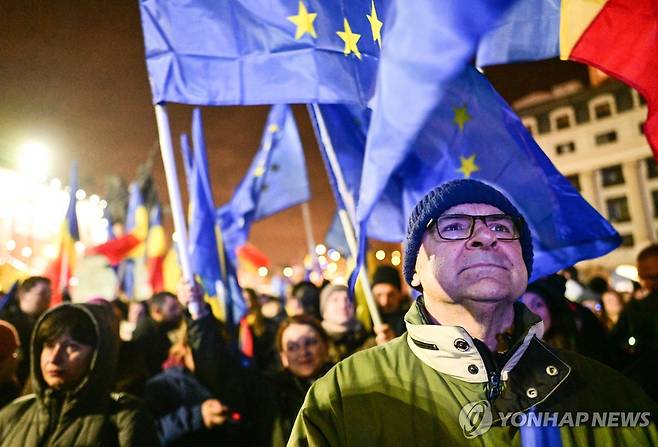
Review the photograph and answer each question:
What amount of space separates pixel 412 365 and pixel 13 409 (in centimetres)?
265

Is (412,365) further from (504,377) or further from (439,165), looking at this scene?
(439,165)

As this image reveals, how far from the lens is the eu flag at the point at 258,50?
11.5 feet

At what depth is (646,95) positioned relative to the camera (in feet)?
8.32

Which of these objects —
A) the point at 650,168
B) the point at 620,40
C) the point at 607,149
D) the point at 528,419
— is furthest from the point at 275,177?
the point at 607,149

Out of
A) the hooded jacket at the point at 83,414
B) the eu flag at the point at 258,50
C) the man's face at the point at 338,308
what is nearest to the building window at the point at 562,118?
the man's face at the point at 338,308

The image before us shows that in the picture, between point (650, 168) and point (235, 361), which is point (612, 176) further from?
point (235, 361)

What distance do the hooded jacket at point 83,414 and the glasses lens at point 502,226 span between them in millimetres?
2441

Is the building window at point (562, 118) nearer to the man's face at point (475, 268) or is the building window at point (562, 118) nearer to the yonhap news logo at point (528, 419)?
the man's face at point (475, 268)

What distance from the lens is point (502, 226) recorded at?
2.04 m

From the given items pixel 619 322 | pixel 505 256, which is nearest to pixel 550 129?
pixel 619 322

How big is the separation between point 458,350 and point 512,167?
203 centimetres

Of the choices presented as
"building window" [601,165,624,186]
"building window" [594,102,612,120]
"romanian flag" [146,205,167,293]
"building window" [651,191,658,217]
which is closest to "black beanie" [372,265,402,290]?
"romanian flag" [146,205,167,293]

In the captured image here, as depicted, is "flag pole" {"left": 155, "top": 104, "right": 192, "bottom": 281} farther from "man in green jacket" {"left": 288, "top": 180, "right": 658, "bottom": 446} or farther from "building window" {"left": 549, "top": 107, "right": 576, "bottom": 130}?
Result: "building window" {"left": 549, "top": 107, "right": 576, "bottom": 130}

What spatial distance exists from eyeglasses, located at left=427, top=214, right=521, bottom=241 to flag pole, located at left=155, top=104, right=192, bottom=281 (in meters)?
2.29
